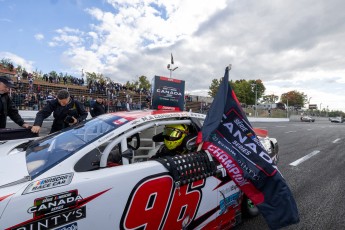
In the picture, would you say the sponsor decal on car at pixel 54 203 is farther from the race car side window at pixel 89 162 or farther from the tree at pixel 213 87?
the tree at pixel 213 87

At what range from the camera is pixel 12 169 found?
195 centimetres

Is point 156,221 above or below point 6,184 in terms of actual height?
below

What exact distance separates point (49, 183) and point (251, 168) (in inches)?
73.4

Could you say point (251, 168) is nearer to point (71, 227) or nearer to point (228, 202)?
point (228, 202)

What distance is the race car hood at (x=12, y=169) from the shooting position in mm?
1757

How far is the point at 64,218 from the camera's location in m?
1.73

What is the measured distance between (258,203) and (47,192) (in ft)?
6.60

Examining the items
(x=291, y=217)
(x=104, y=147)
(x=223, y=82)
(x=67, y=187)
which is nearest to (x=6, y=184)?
(x=67, y=187)

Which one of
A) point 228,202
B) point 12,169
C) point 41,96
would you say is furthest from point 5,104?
point 41,96

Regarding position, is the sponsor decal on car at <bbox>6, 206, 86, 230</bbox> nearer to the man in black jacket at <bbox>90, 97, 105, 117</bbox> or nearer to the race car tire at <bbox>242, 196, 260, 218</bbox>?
the race car tire at <bbox>242, 196, 260, 218</bbox>

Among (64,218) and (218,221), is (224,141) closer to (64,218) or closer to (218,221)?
(218,221)

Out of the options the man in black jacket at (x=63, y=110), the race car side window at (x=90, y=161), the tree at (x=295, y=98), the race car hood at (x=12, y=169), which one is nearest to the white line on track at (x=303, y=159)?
the man in black jacket at (x=63, y=110)

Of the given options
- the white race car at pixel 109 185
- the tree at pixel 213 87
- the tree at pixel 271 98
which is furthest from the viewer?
the tree at pixel 271 98

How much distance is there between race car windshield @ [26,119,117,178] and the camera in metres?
2.00
